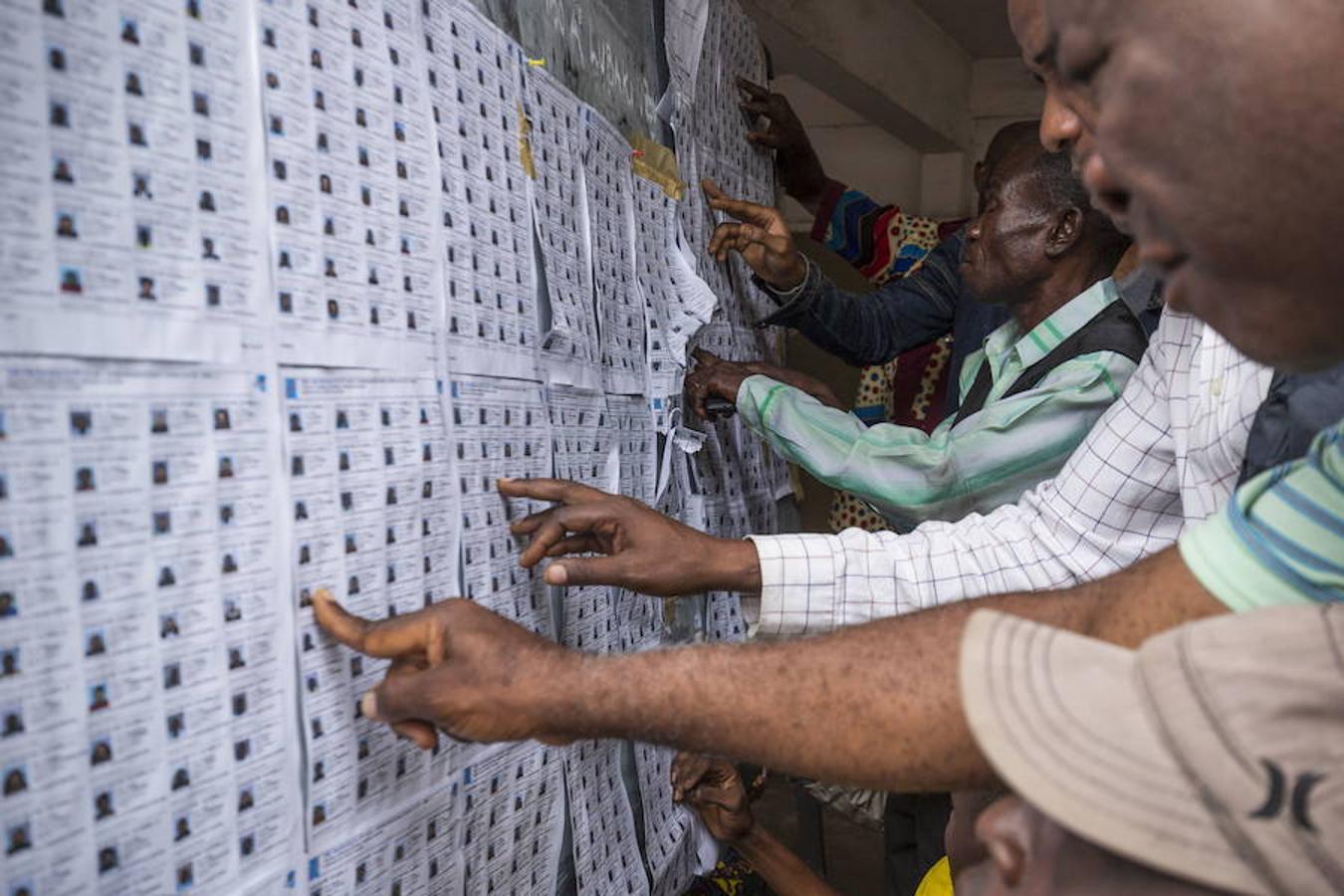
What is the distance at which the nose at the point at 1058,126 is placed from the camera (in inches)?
34.8

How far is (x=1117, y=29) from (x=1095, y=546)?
0.73 meters

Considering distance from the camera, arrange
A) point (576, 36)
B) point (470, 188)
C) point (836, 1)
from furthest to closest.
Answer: point (836, 1)
point (576, 36)
point (470, 188)

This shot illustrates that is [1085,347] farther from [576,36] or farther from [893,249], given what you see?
[893,249]

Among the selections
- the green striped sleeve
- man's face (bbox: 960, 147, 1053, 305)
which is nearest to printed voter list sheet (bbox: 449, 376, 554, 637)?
the green striped sleeve

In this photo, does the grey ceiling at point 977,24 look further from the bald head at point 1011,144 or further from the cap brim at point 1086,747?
the cap brim at point 1086,747

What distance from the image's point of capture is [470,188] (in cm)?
80

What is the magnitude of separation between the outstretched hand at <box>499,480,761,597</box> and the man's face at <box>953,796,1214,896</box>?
0.43 metres

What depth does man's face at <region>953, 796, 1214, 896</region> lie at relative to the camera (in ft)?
1.44

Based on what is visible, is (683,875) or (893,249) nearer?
(683,875)

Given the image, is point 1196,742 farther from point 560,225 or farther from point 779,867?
point 779,867

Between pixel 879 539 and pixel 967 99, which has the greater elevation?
pixel 967 99

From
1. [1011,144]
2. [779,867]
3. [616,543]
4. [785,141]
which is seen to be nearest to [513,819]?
[616,543]

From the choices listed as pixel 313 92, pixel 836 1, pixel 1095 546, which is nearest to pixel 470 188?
pixel 313 92

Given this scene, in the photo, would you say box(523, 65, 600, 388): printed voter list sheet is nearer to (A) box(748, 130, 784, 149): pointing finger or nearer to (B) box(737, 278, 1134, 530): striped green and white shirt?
(B) box(737, 278, 1134, 530): striped green and white shirt
